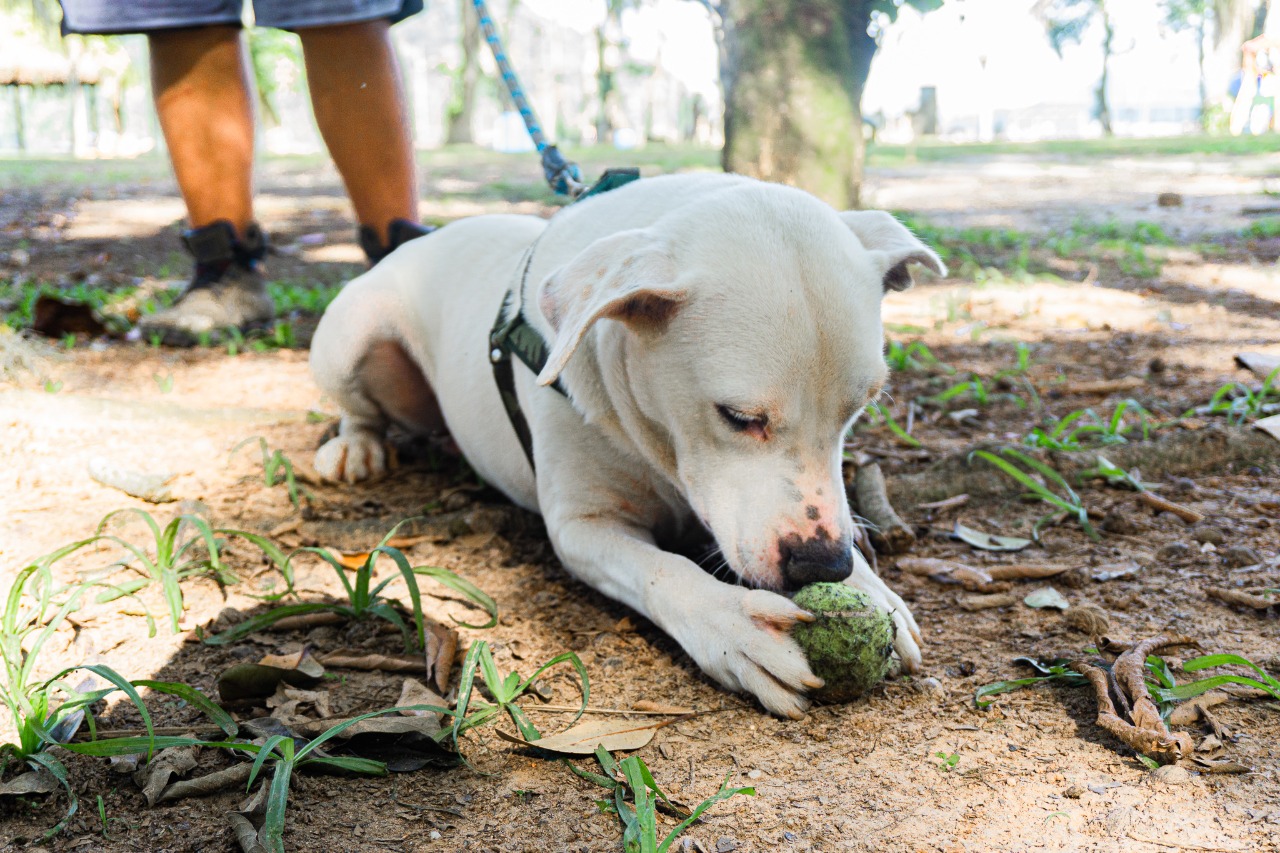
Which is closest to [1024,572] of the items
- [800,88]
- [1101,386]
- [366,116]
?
[1101,386]

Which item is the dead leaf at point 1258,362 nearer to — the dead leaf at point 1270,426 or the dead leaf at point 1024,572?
the dead leaf at point 1270,426

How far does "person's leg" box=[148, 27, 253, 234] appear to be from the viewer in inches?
159

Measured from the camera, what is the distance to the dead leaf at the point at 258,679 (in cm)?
179

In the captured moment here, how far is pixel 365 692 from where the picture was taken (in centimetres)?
189

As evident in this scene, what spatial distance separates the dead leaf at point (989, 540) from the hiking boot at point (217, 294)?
10.5 feet

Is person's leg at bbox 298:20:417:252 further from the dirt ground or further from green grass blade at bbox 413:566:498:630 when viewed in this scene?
green grass blade at bbox 413:566:498:630

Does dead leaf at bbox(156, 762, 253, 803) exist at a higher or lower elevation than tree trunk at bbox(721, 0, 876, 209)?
lower

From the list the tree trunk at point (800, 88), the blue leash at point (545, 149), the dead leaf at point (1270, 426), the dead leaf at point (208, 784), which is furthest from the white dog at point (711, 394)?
the tree trunk at point (800, 88)

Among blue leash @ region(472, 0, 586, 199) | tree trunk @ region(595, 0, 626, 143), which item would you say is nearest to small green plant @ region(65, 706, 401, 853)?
blue leash @ region(472, 0, 586, 199)

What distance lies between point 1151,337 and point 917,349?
101 centimetres

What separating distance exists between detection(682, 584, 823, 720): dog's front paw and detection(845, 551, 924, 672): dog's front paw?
0.57ft

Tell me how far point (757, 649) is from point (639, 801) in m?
0.44

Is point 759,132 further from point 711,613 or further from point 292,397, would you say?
point 711,613

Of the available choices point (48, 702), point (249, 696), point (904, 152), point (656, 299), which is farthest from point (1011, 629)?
point (904, 152)
